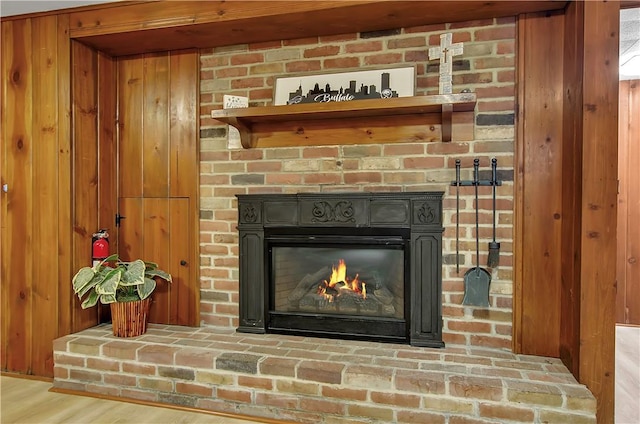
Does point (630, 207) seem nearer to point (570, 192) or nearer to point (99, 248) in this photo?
point (570, 192)

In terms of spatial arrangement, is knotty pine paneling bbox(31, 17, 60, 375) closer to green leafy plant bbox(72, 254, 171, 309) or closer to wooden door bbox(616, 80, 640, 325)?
green leafy plant bbox(72, 254, 171, 309)

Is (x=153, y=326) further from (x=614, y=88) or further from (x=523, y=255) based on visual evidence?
(x=614, y=88)

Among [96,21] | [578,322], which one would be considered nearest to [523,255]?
[578,322]

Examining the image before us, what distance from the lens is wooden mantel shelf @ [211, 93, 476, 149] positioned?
1.94 m

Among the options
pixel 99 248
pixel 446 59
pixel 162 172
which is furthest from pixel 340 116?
pixel 99 248

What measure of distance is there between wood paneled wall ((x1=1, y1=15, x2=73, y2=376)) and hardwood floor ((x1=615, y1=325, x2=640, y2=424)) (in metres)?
3.12

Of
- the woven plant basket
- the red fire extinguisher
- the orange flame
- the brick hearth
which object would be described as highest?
the red fire extinguisher

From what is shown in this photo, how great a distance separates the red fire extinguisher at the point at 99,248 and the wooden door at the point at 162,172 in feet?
0.61

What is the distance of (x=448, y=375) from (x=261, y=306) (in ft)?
3.66

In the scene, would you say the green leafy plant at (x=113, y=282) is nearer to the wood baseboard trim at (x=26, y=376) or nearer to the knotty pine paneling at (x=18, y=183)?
the knotty pine paneling at (x=18, y=183)

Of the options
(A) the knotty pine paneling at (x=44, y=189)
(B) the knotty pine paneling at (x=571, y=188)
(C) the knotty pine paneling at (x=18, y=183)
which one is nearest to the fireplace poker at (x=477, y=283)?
(B) the knotty pine paneling at (x=571, y=188)

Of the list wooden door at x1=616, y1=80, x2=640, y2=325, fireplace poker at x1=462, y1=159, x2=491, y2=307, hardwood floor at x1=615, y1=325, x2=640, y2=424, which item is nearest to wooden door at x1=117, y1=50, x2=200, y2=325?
fireplace poker at x1=462, y1=159, x2=491, y2=307

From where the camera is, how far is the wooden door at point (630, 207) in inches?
135

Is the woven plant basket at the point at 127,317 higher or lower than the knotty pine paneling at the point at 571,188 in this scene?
lower
